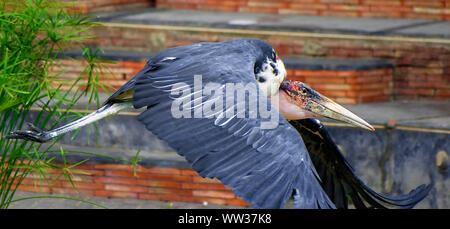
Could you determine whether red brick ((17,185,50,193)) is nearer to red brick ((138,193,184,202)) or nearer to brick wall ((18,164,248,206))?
brick wall ((18,164,248,206))

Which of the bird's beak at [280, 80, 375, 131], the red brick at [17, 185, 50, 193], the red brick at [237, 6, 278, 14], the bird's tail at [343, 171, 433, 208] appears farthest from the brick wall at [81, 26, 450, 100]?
the bird's beak at [280, 80, 375, 131]

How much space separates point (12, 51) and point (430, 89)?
345 centimetres

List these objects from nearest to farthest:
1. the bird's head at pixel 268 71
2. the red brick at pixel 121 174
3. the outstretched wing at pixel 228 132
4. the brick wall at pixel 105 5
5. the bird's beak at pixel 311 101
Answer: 1. the outstretched wing at pixel 228 132
2. the bird's head at pixel 268 71
3. the bird's beak at pixel 311 101
4. the red brick at pixel 121 174
5. the brick wall at pixel 105 5

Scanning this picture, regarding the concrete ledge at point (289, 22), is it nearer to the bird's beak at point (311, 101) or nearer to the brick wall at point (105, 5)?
the brick wall at point (105, 5)

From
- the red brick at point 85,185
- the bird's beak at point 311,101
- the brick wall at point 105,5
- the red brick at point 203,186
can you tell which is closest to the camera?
the bird's beak at point 311,101

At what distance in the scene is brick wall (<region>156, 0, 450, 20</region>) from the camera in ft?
25.9

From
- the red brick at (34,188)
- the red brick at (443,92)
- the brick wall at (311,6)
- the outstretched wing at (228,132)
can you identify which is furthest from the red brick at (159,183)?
the red brick at (443,92)

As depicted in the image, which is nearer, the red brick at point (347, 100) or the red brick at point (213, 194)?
the red brick at point (213, 194)

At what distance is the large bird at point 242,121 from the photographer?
434cm

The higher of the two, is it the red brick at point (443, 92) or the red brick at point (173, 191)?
the red brick at point (443, 92)

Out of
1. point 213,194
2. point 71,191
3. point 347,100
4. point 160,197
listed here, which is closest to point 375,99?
point 347,100

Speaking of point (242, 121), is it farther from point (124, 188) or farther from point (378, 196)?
point (124, 188)
